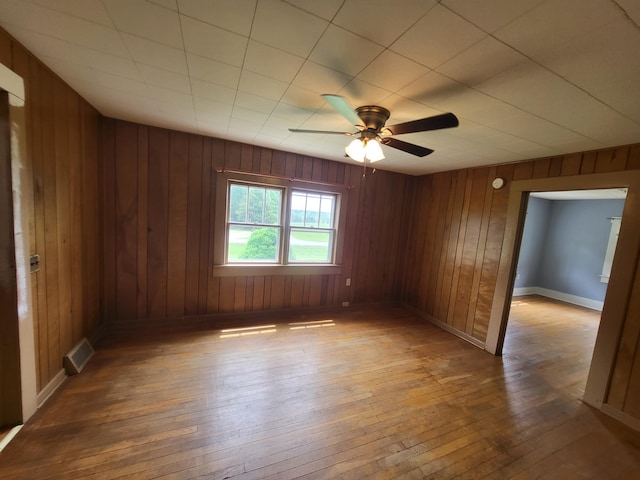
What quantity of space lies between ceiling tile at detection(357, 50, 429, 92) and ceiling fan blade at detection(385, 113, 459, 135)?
0.79ft

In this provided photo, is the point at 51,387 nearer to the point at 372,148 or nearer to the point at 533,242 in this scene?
the point at 372,148

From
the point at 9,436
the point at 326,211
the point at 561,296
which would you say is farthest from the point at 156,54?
the point at 561,296

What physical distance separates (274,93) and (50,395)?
2787mm

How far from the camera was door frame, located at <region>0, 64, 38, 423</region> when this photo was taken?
57.6 inches

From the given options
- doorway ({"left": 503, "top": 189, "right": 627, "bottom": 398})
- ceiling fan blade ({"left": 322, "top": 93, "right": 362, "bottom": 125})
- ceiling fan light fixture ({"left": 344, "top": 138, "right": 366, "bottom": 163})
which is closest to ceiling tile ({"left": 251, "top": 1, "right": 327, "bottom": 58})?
ceiling fan blade ({"left": 322, "top": 93, "right": 362, "bottom": 125})

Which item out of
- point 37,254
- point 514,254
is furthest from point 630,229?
point 37,254

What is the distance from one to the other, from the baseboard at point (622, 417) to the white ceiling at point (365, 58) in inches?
88.3

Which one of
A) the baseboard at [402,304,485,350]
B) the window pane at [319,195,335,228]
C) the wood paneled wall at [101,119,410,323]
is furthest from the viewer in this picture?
the window pane at [319,195,335,228]

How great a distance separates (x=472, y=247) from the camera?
340 cm

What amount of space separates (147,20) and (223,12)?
40 centimetres

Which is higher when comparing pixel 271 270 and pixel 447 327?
pixel 271 270

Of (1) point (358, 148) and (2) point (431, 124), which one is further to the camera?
(1) point (358, 148)

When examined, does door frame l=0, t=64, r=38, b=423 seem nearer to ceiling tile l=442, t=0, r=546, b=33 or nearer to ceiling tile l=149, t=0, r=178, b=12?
ceiling tile l=149, t=0, r=178, b=12

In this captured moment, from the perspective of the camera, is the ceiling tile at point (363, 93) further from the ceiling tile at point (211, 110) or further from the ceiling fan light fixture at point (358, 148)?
the ceiling tile at point (211, 110)
